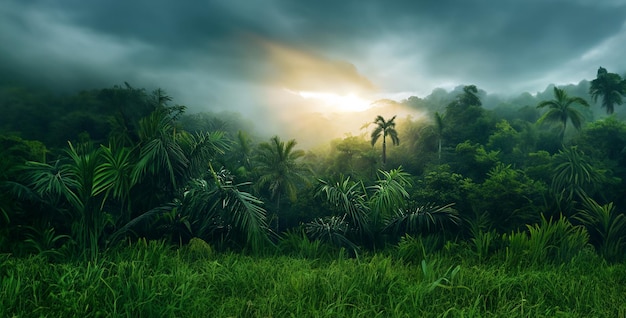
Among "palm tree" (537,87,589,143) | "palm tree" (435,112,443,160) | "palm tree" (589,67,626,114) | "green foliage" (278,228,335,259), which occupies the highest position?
"palm tree" (589,67,626,114)

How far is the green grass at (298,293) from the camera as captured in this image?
3463 mm

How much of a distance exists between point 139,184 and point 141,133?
1005 mm

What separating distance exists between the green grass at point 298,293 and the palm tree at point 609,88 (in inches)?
1652

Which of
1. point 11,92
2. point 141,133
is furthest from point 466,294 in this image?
point 11,92

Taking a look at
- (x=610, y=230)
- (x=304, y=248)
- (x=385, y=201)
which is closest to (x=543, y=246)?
(x=610, y=230)

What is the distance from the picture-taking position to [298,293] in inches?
154

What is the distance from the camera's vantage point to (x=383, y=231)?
8898mm

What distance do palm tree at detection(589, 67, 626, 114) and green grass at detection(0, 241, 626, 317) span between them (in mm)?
41967

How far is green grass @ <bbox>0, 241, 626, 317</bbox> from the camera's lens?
11.4 ft

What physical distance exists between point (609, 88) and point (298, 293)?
150ft

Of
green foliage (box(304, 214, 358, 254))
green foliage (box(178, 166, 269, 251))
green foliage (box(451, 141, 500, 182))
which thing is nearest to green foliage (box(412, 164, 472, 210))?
green foliage (box(451, 141, 500, 182))

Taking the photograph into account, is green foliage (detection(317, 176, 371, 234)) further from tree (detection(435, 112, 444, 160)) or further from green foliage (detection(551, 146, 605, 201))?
tree (detection(435, 112, 444, 160))

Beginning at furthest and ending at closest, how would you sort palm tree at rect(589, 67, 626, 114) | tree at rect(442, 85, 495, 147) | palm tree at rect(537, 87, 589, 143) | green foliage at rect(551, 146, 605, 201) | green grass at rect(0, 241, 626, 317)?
tree at rect(442, 85, 495, 147) → palm tree at rect(589, 67, 626, 114) → palm tree at rect(537, 87, 589, 143) → green foliage at rect(551, 146, 605, 201) → green grass at rect(0, 241, 626, 317)

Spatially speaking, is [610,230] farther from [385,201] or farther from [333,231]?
[333,231]
